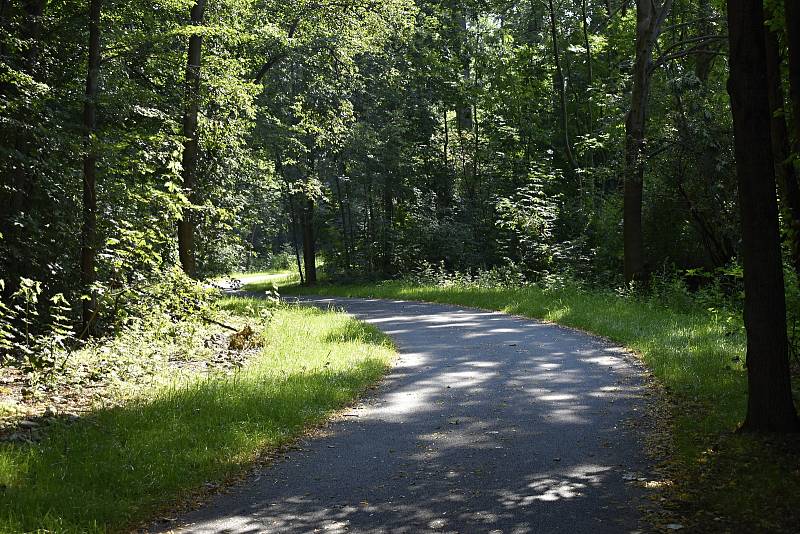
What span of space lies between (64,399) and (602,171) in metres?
15.5

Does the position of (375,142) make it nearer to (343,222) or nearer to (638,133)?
(343,222)

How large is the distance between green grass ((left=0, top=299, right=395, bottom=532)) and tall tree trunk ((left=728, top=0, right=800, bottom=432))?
4314 mm

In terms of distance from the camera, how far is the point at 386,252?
33656 mm

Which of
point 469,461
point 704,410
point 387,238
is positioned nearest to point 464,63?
point 387,238

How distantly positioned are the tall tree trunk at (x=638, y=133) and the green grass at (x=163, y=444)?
428 inches

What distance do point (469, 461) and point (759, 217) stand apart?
121 inches

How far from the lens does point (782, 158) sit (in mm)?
7910

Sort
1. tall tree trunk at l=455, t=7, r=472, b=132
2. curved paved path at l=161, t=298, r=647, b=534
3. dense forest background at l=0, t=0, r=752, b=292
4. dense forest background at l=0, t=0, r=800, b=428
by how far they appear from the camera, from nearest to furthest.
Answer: curved paved path at l=161, t=298, r=647, b=534 → dense forest background at l=0, t=0, r=800, b=428 → dense forest background at l=0, t=0, r=752, b=292 → tall tree trunk at l=455, t=7, r=472, b=132

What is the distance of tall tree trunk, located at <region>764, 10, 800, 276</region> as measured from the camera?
766cm

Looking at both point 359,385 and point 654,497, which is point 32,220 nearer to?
point 359,385

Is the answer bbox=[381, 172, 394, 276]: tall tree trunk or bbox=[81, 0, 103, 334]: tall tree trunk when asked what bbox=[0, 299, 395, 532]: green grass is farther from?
bbox=[381, 172, 394, 276]: tall tree trunk

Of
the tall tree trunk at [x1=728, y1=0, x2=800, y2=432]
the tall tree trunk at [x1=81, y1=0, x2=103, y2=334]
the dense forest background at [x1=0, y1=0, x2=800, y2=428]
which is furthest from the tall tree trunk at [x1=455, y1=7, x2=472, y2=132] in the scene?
the tall tree trunk at [x1=728, y1=0, x2=800, y2=432]

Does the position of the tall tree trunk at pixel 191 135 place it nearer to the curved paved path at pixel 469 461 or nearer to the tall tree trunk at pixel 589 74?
the curved paved path at pixel 469 461

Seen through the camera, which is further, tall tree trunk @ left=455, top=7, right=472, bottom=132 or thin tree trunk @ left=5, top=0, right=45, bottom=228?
tall tree trunk @ left=455, top=7, right=472, bottom=132
